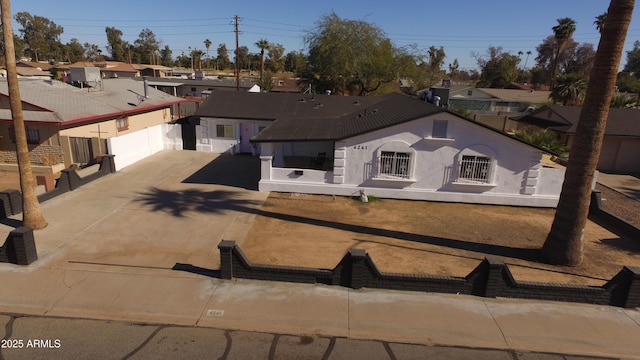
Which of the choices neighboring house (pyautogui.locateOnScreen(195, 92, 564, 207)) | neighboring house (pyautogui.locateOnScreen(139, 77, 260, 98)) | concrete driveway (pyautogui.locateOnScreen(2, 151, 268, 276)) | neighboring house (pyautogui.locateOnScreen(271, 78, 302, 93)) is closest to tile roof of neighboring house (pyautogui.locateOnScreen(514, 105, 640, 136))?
neighboring house (pyautogui.locateOnScreen(195, 92, 564, 207))

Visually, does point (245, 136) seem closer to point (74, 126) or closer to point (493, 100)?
point (74, 126)

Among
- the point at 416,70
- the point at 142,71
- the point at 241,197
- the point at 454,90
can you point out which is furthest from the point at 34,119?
the point at 142,71

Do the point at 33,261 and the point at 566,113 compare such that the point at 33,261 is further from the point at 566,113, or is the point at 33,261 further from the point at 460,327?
the point at 566,113

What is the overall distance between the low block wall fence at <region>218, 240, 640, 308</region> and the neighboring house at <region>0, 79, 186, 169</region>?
13852mm

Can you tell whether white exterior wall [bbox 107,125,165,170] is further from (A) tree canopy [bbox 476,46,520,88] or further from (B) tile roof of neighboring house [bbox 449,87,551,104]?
(A) tree canopy [bbox 476,46,520,88]

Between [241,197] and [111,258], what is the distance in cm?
666

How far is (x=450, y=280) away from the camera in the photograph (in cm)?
963

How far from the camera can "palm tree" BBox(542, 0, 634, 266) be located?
10250 millimetres

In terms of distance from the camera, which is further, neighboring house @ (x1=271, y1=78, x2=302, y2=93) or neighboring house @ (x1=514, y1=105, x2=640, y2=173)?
neighboring house @ (x1=271, y1=78, x2=302, y2=93)

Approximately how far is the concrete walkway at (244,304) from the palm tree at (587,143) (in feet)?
8.26

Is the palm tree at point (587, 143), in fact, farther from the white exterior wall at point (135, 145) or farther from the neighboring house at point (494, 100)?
the neighboring house at point (494, 100)

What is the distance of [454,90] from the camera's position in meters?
59.3

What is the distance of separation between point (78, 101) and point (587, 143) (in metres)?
Answer: 24.3

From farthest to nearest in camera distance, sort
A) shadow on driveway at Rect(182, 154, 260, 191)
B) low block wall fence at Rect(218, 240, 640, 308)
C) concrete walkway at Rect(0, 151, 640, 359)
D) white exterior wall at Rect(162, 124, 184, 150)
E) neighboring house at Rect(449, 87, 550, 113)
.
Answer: neighboring house at Rect(449, 87, 550, 113)
white exterior wall at Rect(162, 124, 184, 150)
shadow on driveway at Rect(182, 154, 260, 191)
low block wall fence at Rect(218, 240, 640, 308)
concrete walkway at Rect(0, 151, 640, 359)
